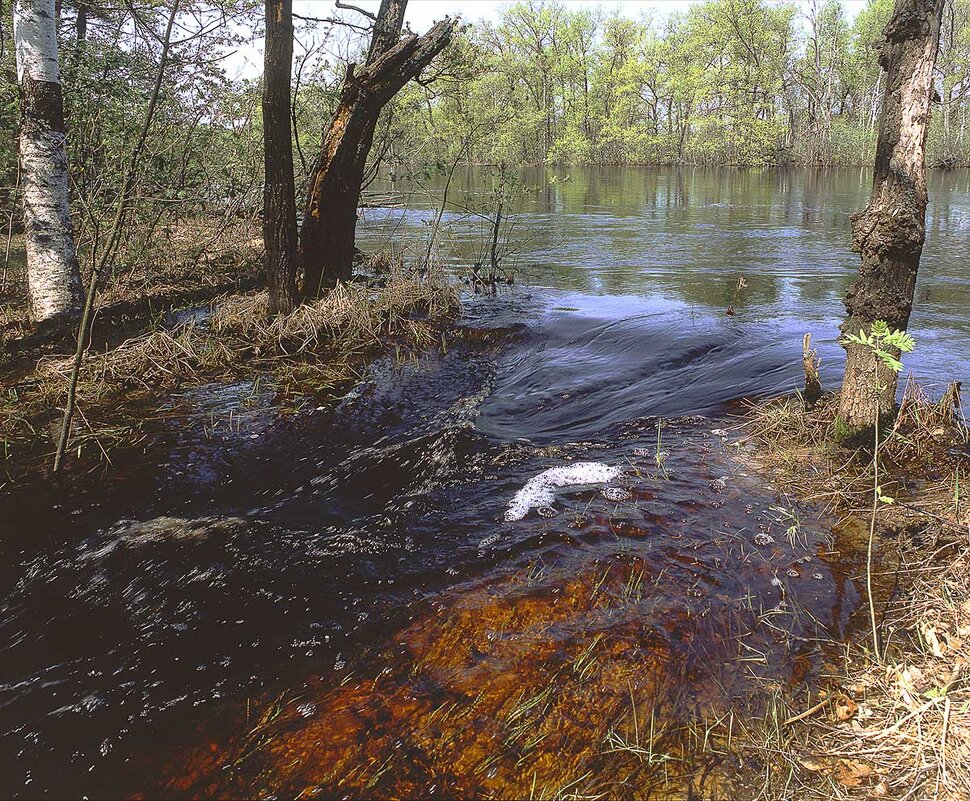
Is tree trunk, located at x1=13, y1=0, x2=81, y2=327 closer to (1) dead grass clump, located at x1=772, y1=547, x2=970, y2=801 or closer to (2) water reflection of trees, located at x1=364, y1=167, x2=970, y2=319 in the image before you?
(2) water reflection of trees, located at x1=364, y1=167, x2=970, y2=319

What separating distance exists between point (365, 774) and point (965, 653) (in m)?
2.43

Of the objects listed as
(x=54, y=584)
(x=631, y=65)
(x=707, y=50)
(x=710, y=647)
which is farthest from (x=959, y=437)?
(x=631, y=65)

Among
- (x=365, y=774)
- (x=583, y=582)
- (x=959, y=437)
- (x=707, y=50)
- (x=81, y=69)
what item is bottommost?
(x=365, y=774)

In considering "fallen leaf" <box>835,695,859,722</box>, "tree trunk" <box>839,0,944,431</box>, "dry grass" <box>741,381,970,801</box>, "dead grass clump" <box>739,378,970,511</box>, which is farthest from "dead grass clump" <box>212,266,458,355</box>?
"fallen leaf" <box>835,695,859,722</box>

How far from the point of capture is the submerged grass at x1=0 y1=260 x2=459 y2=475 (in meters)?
5.31

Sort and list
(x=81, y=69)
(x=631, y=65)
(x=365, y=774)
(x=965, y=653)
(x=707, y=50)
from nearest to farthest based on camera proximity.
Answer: (x=365, y=774) → (x=965, y=653) → (x=81, y=69) → (x=707, y=50) → (x=631, y=65)

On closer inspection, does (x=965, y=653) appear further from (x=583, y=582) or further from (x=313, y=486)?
(x=313, y=486)

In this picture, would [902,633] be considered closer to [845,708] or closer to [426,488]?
[845,708]

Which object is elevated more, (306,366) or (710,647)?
(306,366)

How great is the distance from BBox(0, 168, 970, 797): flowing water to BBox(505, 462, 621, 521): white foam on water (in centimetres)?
2

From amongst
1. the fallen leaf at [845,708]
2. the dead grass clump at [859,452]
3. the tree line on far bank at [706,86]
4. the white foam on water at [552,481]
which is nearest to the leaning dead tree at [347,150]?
the white foam on water at [552,481]

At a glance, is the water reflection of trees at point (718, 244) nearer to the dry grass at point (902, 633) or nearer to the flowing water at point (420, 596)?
the flowing water at point (420, 596)

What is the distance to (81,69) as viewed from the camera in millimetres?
8688

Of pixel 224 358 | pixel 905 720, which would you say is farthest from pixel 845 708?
pixel 224 358
